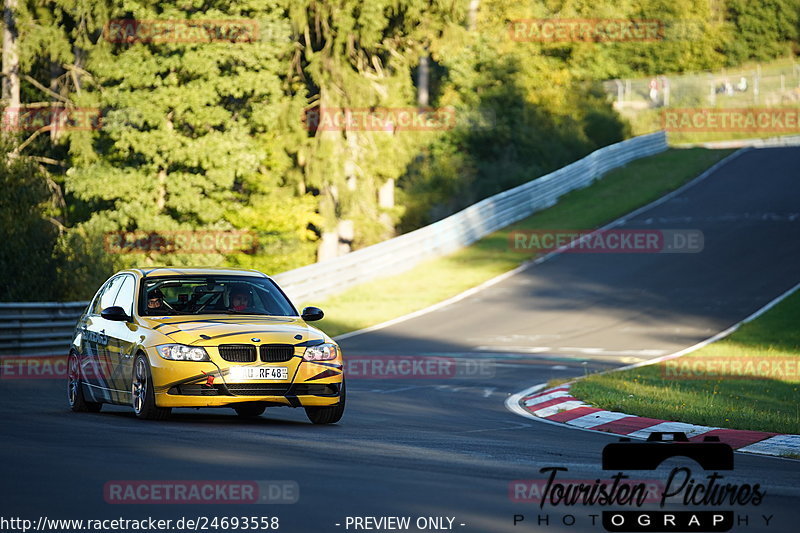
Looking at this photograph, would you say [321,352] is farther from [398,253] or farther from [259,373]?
[398,253]

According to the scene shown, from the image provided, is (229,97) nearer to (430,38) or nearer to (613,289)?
(430,38)

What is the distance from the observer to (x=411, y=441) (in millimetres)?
10469

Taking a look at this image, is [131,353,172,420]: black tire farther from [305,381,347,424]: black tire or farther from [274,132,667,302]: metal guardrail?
[274,132,667,302]: metal guardrail

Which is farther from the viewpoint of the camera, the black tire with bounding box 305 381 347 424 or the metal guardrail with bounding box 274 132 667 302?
the metal guardrail with bounding box 274 132 667 302

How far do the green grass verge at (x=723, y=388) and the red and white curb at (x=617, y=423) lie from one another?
0.24m

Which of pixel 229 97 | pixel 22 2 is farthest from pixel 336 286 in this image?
pixel 22 2

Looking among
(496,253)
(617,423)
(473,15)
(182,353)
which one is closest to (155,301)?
(182,353)

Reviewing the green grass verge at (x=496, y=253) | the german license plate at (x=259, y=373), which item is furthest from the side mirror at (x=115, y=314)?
the green grass verge at (x=496, y=253)

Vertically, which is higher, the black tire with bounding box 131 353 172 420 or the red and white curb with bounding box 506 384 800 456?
the black tire with bounding box 131 353 172 420

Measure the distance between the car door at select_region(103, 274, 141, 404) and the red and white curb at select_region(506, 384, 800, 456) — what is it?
4.40 metres

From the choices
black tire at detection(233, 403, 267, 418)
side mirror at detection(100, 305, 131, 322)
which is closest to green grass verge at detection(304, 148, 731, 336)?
black tire at detection(233, 403, 267, 418)

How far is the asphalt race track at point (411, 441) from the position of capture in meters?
7.18

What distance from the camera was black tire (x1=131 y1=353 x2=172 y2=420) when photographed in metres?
11.4

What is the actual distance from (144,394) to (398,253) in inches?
896
